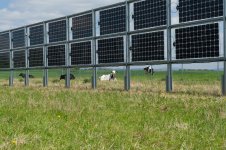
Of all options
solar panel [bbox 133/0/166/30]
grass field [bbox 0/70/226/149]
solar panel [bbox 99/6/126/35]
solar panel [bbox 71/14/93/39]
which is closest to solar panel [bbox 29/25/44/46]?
solar panel [bbox 71/14/93/39]

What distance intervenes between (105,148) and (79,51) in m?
15.0

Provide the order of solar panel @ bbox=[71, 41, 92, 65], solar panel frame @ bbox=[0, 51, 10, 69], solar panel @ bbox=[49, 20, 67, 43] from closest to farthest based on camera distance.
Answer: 1. solar panel @ bbox=[71, 41, 92, 65]
2. solar panel @ bbox=[49, 20, 67, 43]
3. solar panel frame @ bbox=[0, 51, 10, 69]

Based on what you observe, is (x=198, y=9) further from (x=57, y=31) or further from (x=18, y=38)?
(x=18, y=38)

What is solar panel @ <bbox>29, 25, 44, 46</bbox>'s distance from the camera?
23219mm

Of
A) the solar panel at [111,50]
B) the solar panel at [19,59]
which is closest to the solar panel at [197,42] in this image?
the solar panel at [111,50]

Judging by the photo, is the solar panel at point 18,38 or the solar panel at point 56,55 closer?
the solar panel at point 56,55

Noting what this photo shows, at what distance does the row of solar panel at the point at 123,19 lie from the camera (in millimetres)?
13617

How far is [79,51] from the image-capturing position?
1956 cm

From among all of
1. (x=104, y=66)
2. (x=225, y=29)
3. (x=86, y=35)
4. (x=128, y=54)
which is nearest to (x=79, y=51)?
(x=86, y=35)

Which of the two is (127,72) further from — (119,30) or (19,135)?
(19,135)

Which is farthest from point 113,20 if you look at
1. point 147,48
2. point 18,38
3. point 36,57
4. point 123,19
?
point 18,38

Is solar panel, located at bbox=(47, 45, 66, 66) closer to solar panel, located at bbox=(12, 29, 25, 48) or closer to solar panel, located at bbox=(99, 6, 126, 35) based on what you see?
solar panel, located at bbox=(99, 6, 126, 35)

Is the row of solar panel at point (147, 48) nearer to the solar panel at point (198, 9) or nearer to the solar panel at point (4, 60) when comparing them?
the solar panel at point (198, 9)

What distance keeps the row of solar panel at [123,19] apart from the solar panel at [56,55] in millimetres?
408
